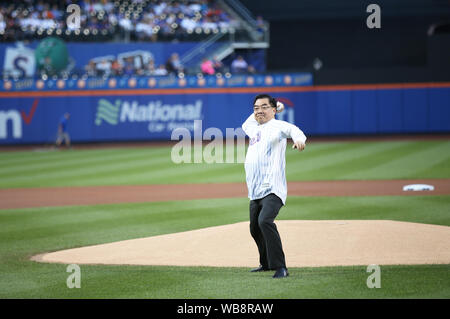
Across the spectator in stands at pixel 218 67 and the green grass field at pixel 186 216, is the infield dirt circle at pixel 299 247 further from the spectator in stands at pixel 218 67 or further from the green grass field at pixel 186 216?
the spectator in stands at pixel 218 67

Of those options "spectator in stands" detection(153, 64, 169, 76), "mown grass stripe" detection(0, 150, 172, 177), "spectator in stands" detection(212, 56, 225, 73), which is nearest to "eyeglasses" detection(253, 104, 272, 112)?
"mown grass stripe" detection(0, 150, 172, 177)

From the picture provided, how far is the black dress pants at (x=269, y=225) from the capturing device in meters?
7.62

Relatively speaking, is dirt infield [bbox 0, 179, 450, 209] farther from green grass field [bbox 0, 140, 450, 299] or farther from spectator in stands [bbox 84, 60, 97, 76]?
spectator in stands [bbox 84, 60, 97, 76]

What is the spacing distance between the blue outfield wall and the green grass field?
9.87 feet

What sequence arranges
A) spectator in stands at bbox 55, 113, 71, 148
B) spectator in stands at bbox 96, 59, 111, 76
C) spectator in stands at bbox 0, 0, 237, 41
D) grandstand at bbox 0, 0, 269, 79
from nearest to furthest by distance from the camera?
spectator in stands at bbox 55, 113, 71, 148 → spectator in stands at bbox 96, 59, 111, 76 → grandstand at bbox 0, 0, 269, 79 → spectator in stands at bbox 0, 0, 237, 41

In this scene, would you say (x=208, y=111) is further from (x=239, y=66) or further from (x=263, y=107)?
(x=263, y=107)

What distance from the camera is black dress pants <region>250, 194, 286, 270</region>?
7625mm

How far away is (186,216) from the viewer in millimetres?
13023

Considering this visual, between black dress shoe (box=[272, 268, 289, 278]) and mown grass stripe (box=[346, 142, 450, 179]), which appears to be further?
mown grass stripe (box=[346, 142, 450, 179])

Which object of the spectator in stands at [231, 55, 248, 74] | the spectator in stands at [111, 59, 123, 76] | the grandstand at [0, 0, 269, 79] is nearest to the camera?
the spectator in stands at [111, 59, 123, 76]

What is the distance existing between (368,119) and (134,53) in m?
10.7

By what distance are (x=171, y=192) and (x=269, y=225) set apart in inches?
365
